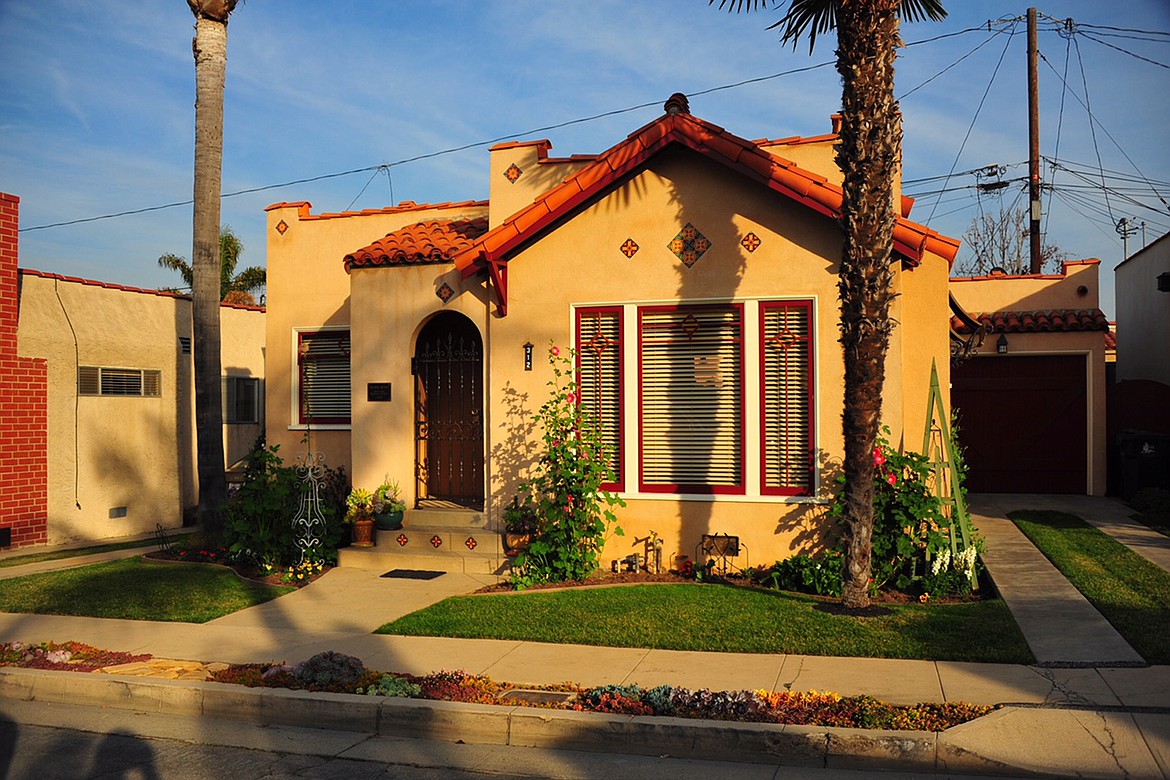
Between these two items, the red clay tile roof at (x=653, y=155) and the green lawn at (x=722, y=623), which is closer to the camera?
the green lawn at (x=722, y=623)

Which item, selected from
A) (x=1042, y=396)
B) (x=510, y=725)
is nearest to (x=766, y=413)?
(x=510, y=725)

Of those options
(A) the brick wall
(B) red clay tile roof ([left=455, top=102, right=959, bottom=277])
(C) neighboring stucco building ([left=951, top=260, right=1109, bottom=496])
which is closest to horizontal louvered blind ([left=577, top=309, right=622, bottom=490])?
(B) red clay tile roof ([left=455, top=102, right=959, bottom=277])

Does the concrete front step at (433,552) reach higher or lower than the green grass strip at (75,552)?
higher

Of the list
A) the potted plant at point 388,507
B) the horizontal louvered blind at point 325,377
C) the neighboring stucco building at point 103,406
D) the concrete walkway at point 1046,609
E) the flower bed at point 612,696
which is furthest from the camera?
the neighboring stucco building at point 103,406

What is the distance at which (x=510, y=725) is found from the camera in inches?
250

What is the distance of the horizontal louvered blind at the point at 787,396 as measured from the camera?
10.6 meters

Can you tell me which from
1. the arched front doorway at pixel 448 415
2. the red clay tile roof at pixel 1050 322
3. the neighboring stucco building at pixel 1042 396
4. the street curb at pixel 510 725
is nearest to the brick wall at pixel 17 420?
the arched front doorway at pixel 448 415

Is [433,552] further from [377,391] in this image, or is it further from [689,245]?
[689,245]

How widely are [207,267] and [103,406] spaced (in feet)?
14.1

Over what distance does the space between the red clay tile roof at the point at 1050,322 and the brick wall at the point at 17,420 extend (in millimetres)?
14831

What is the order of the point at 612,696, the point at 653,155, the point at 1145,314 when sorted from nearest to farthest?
1. the point at 612,696
2. the point at 653,155
3. the point at 1145,314

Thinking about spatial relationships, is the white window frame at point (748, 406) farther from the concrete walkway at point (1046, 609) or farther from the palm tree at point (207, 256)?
the palm tree at point (207, 256)

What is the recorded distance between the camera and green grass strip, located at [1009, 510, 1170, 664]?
25.1ft

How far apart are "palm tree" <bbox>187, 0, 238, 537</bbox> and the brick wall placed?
321 cm
